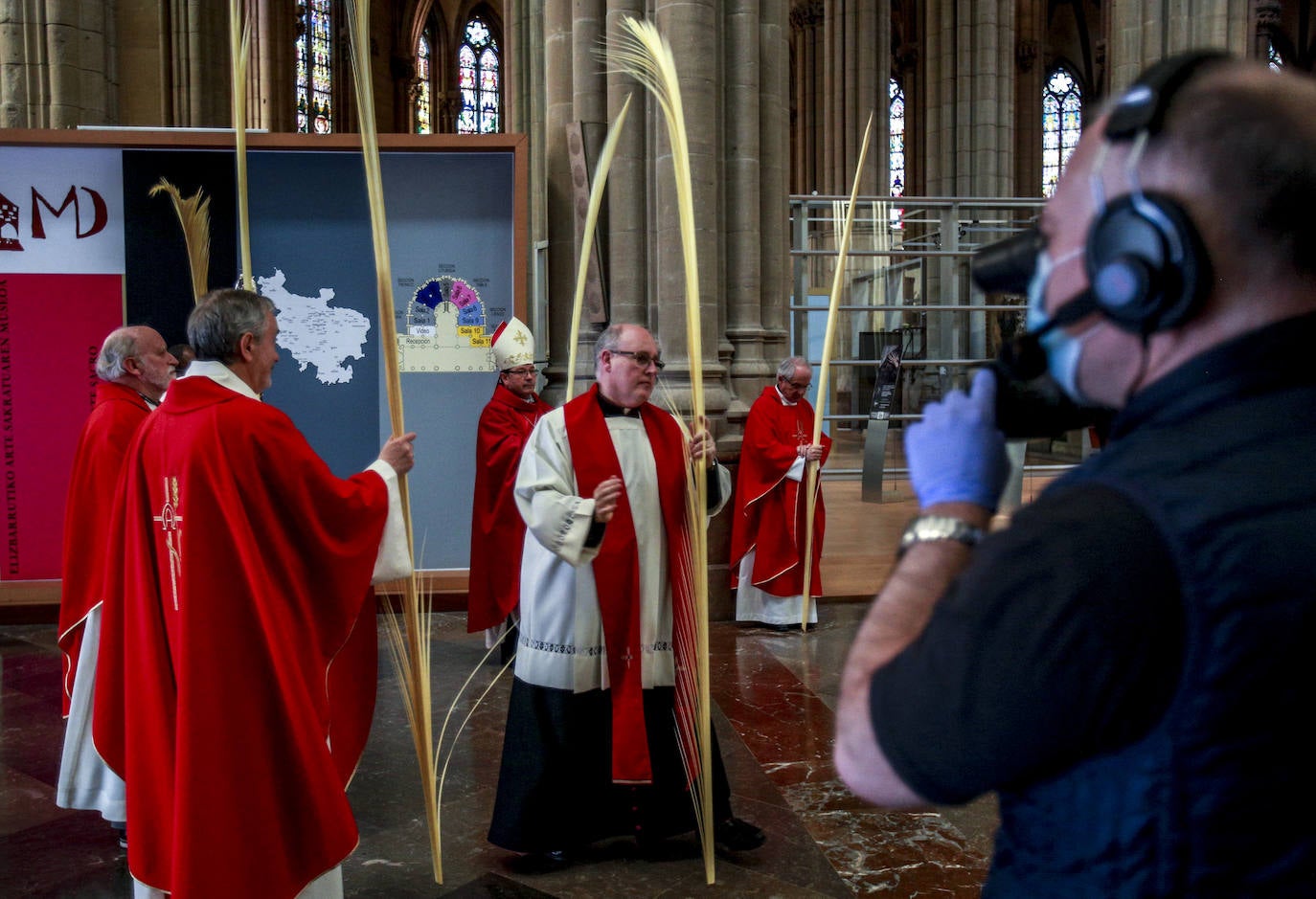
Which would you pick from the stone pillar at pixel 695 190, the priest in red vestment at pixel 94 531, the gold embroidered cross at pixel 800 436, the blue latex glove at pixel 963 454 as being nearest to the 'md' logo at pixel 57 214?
the stone pillar at pixel 695 190

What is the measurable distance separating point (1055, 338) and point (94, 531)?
151 inches

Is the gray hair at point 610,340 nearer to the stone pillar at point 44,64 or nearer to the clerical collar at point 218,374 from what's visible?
the clerical collar at point 218,374

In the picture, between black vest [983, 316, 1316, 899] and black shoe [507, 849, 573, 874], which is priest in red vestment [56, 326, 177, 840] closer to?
black shoe [507, 849, 573, 874]

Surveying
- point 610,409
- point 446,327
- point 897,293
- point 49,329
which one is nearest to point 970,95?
point 897,293

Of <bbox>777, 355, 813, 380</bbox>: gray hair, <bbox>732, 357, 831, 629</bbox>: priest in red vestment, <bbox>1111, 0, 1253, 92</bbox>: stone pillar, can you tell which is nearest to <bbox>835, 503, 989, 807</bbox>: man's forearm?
<bbox>732, 357, 831, 629</bbox>: priest in red vestment

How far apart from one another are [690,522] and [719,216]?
12.9 ft

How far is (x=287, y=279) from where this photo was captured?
6.64 meters

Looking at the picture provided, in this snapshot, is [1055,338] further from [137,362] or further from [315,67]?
[315,67]

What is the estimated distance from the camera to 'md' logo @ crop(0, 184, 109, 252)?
656 cm

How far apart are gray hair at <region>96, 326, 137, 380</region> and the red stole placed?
173 cm

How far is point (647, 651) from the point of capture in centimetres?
347

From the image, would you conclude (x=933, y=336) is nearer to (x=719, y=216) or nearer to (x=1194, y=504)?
(x=719, y=216)

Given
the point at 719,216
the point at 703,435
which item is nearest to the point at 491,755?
the point at 703,435

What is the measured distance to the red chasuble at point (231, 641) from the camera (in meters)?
2.66
